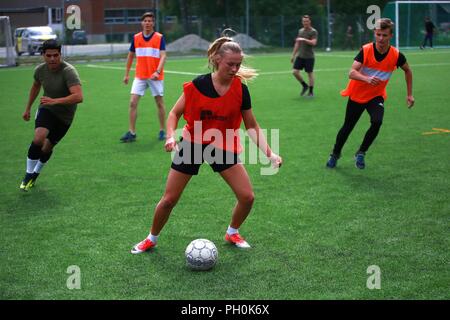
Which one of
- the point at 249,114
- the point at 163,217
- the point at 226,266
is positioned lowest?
the point at 226,266

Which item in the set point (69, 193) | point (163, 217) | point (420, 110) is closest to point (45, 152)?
point (69, 193)

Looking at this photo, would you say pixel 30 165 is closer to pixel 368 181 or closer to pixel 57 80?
pixel 57 80

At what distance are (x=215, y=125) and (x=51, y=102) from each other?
324 cm

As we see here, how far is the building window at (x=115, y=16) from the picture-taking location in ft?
193

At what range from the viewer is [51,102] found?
7.92 m

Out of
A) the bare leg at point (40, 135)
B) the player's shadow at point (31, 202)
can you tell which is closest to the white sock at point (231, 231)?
the player's shadow at point (31, 202)

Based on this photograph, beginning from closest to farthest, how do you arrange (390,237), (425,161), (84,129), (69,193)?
(390,237), (69,193), (425,161), (84,129)

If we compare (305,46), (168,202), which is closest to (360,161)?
(168,202)

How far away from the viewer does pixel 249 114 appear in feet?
18.6

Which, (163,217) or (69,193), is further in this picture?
(69,193)

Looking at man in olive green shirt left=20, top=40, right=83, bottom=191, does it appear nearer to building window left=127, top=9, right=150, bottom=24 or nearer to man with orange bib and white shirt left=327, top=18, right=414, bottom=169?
man with orange bib and white shirt left=327, top=18, right=414, bottom=169
